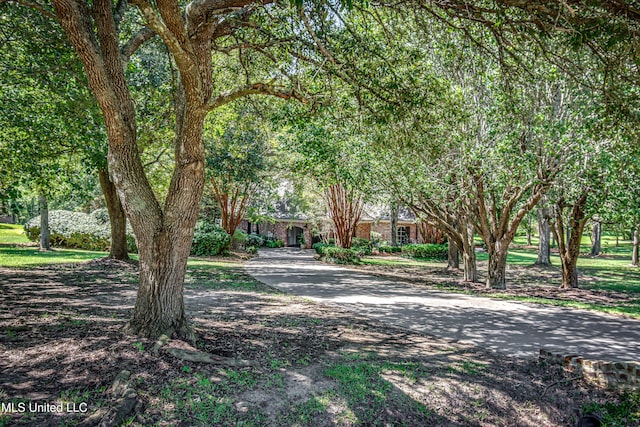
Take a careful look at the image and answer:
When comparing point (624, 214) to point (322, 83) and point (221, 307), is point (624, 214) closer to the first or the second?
point (322, 83)

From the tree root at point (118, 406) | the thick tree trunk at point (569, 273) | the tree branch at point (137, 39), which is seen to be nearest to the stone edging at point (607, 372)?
the tree root at point (118, 406)

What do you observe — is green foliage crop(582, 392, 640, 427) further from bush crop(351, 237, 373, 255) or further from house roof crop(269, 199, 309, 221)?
house roof crop(269, 199, 309, 221)

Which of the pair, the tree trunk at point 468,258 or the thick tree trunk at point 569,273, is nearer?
the thick tree trunk at point 569,273

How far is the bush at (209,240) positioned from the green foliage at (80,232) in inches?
143

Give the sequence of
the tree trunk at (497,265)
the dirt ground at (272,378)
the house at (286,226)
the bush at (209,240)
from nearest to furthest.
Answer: the dirt ground at (272,378)
the tree trunk at (497,265)
the bush at (209,240)
the house at (286,226)

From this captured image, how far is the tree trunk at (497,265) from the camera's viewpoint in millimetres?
13211

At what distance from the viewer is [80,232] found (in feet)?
75.6

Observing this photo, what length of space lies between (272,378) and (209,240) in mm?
18977

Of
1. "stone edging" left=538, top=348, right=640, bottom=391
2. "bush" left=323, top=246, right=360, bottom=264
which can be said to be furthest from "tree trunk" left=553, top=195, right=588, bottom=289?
"bush" left=323, top=246, right=360, bottom=264

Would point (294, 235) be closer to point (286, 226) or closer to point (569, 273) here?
point (286, 226)

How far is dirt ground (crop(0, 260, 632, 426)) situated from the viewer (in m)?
3.68

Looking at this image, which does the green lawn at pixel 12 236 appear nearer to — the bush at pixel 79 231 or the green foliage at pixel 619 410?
the bush at pixel 79 231

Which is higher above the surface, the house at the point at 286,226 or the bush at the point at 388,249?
the house at the point at 286,226

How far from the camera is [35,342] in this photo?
16.1 ft
